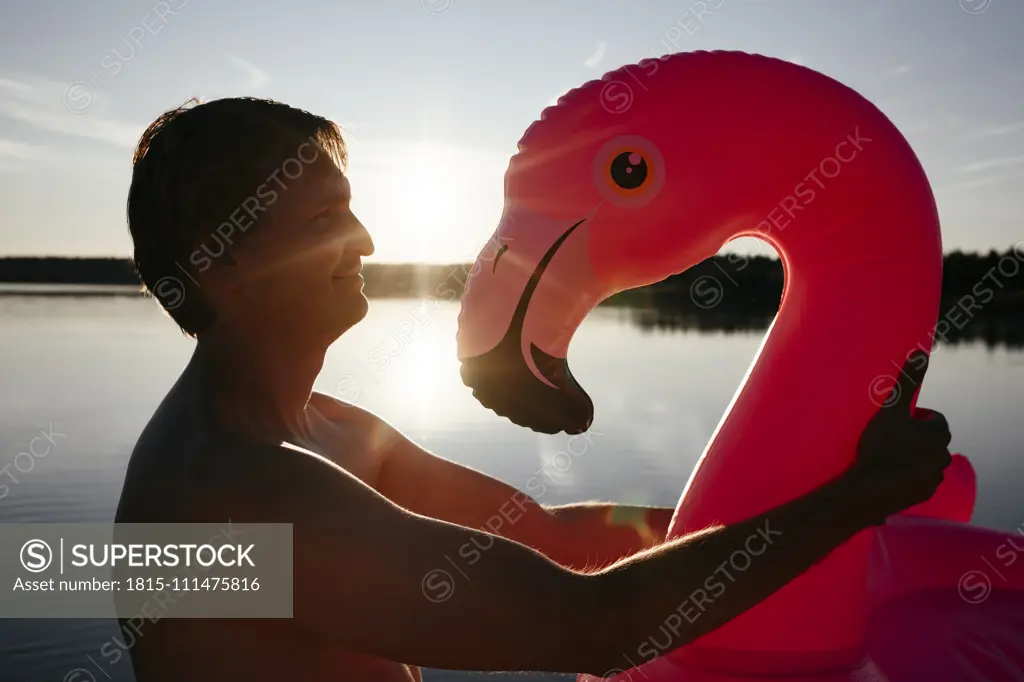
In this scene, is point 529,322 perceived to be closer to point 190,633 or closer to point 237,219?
point 237,219

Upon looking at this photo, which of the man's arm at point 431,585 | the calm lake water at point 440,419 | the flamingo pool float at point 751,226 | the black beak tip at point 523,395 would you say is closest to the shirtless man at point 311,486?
the man's arm at point 431,585

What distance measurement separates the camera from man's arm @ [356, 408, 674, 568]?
1.95 meters

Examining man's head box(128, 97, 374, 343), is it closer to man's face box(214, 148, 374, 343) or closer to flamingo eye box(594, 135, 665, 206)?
man's face box(214, 148, 374, 343)

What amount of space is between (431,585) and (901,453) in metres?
0.88

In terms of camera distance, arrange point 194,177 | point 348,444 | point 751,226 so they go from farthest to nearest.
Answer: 1. point 348,444
2. point 751,226
3. point 194,177

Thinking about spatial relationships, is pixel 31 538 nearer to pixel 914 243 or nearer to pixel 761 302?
pixel 914 243

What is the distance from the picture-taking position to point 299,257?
1409mm

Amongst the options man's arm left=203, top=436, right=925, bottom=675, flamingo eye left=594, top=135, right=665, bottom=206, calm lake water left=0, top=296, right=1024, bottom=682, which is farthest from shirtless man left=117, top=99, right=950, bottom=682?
calm lake water left=0, top=296, right=1024, bottom=682

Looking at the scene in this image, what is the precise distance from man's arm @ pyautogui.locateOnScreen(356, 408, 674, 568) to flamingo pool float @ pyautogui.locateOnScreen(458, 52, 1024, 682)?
13.5 inches

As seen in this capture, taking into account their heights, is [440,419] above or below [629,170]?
above

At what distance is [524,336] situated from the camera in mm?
1561

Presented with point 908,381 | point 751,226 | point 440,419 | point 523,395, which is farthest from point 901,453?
point 440,419

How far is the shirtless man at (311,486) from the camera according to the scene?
107 cm

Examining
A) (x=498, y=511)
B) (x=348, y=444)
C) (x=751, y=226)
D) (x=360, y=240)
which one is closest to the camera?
(x=360, y=240)
